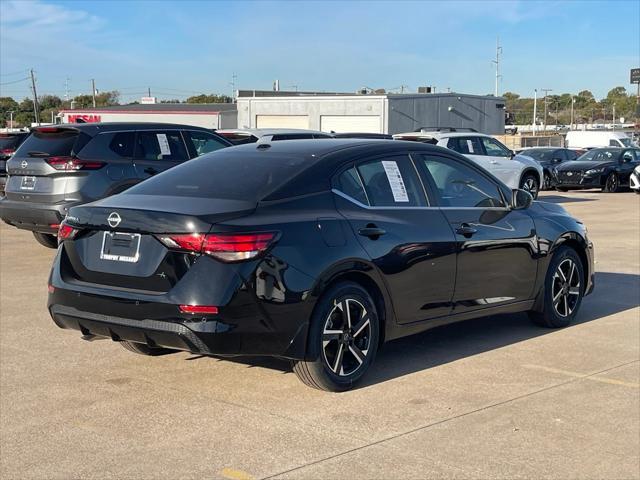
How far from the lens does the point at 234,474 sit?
14.9 feet

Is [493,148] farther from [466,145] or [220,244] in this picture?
[220,244]

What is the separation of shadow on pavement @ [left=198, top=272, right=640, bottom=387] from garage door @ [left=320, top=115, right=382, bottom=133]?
42.6 meters

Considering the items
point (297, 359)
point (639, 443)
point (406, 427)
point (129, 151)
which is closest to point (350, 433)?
point (406, 427)

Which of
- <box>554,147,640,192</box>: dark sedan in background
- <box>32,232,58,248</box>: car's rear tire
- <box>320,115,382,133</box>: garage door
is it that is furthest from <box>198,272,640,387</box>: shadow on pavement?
<box>320,115,382,133</box>: garage door

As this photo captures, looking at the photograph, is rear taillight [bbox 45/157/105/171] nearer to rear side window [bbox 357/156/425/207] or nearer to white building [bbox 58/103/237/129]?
rear side window [bbox 357/156/425/207]

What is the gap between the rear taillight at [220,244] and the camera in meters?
5.34

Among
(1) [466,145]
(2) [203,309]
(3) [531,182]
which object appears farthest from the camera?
(3) [531,182]

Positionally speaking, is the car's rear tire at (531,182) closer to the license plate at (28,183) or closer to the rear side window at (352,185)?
the license plate at (28,183)

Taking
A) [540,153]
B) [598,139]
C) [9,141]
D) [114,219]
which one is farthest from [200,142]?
[598,139]

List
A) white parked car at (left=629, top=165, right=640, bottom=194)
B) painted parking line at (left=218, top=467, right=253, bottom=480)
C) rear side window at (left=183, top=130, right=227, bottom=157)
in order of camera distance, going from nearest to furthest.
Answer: painted parking line at (left=218, top=467, right=253, bottom=480) < rear side window at (left=183, top=130, right=227, bottom=157) < white parked car at (left=629, top=165, right=640, bottom=194)

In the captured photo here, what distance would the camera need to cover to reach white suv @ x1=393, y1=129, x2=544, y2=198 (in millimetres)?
21906

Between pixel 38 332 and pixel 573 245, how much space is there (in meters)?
4.76

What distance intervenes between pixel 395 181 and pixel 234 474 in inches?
109

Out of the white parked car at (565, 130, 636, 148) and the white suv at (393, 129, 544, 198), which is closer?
the white suv at (393, 129, 544, 198)
